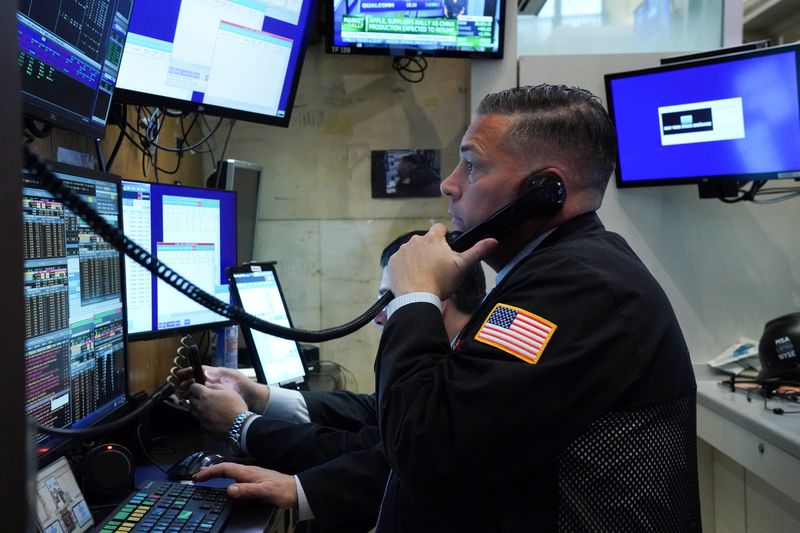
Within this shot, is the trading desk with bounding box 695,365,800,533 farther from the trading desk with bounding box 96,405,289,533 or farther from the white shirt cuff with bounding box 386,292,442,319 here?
the trading desk with bounding box 96,405,289,533

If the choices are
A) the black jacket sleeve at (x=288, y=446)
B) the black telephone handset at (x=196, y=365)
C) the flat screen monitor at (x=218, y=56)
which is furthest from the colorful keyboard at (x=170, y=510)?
the flat screen monitor at (x=218, y=56)

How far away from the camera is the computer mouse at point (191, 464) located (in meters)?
1.21

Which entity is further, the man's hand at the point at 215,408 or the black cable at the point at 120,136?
the black cable at the point at 120,136

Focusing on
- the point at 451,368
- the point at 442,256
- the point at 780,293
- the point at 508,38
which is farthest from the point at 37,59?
the point at 780,293

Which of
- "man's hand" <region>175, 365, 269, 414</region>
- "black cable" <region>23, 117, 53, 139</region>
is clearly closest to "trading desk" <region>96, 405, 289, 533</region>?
"man's hand" <region>175, 365, 269, 414</region>

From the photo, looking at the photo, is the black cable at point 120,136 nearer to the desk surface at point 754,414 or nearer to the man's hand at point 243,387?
the man's hand at point 243,387

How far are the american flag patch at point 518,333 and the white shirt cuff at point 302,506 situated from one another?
0.52m

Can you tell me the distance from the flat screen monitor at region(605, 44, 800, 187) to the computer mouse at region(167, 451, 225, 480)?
188cm

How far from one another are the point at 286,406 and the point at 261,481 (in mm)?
522

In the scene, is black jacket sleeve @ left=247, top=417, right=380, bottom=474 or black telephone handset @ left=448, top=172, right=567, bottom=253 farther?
black jacket sleeve @ left=247, top=417, right=380, bottom=474

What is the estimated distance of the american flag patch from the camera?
899 mm

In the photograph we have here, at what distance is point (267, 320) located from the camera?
5.90ft

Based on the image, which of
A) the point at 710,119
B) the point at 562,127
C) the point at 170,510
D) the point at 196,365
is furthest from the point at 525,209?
the point at 710,119

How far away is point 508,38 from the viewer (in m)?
2.54
